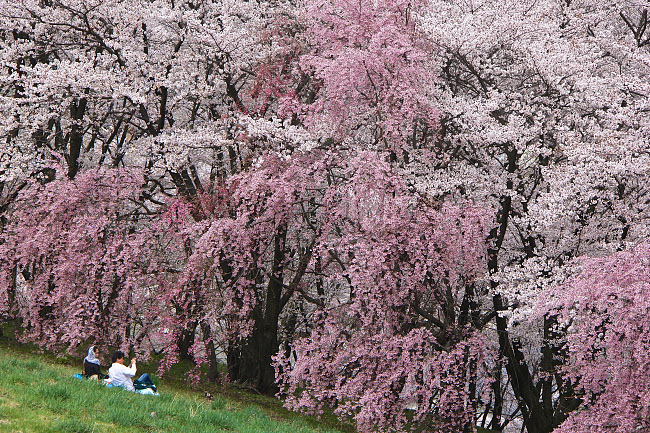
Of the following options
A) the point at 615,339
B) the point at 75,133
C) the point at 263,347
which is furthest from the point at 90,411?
the point at 75,133

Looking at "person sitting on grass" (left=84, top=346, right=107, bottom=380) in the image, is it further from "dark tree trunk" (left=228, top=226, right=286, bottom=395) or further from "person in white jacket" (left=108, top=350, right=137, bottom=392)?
"dark tree trunk" (left=228, top=226, right=286, bottom=395)

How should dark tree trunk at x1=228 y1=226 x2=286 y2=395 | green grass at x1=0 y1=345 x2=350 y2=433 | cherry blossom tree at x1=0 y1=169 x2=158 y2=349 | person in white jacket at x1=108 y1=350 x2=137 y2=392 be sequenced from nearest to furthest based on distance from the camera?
green grass at x1=0 y1=345 x2=350 y2=433 < person in white jacket at x1=108 y1=350 x2=137 y2=392 < cherry blossom tree at x1=0 y1=169 x2=158 y2=349 < dark tree trunk at x1=228 y1=226 x2=286 y2=395

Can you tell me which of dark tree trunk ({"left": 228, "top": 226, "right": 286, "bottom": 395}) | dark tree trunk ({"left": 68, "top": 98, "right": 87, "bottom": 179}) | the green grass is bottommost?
the green grass

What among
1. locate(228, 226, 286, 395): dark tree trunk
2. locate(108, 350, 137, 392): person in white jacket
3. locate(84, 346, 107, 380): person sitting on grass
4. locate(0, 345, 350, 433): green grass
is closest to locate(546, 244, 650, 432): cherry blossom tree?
locate(0, 345, 350, 433): green grass

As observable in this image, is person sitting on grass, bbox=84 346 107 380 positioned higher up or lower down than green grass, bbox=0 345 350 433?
higher up

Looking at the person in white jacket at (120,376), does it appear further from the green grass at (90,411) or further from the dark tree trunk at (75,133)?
the dark tree trunk at (75,133)

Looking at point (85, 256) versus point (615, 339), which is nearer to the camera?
point (615, 339)

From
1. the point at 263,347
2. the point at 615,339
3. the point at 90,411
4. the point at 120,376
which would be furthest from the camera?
the point at 263,347

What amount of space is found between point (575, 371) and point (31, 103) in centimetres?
1314

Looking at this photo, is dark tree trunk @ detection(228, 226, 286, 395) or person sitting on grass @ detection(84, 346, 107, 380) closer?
person sitting on grass @ detection(84, 346, 107, 380)

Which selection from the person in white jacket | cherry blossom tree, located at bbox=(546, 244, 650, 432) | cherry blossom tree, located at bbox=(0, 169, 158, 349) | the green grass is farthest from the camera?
cherry blossom tree, located at bbox=(0, 169, 158, 349)

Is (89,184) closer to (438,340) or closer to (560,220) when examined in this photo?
(438,340)

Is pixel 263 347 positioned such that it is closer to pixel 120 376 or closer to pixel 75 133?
pixel 120 376

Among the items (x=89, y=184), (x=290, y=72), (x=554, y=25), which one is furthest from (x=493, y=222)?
(x=89, y=184)
